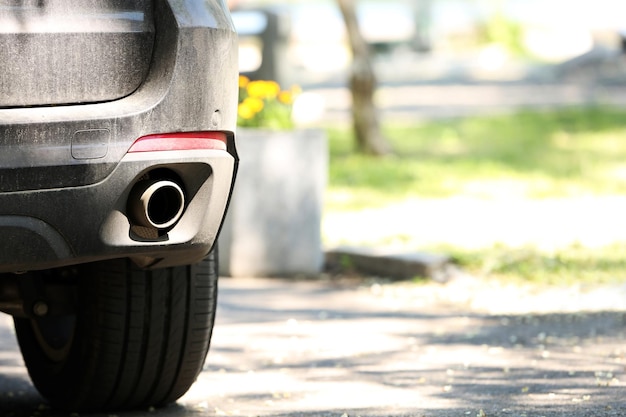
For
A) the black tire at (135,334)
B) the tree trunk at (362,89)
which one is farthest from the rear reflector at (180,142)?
the tree trunk at (362,89)

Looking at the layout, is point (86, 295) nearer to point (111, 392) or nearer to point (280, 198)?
point (111, 392)

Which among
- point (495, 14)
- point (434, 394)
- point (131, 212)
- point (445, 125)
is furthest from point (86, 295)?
point (495, 14)

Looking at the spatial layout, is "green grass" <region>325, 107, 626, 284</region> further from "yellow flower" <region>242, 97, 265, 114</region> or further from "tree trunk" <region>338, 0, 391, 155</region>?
"yellow flower" <region>242, 97, 265, 114</region>

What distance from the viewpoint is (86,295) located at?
4.11 m

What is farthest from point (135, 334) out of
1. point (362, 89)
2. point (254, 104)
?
point (362, 89)

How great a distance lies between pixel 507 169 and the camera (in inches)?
471

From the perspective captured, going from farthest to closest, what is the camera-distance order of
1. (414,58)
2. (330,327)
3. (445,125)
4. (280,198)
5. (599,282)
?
(414,58)
(445,125)
(280,198)
(599,282)
(330,327)

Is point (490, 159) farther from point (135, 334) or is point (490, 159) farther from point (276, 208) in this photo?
point (135, 334)

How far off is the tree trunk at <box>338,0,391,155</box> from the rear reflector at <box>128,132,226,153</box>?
941 centimetres

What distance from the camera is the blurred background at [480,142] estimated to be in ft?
27.3

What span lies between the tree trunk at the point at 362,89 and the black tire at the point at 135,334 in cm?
883

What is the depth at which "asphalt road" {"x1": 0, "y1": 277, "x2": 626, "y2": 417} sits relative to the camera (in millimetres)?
4359

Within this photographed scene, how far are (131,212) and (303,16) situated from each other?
29.9 metres

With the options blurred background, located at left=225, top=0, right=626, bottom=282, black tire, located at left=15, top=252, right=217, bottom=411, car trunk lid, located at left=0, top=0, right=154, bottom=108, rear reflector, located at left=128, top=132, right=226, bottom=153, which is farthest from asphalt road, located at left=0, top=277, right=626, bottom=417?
car trunk lid, located at left=0, top=0, right=154, bottom=108
